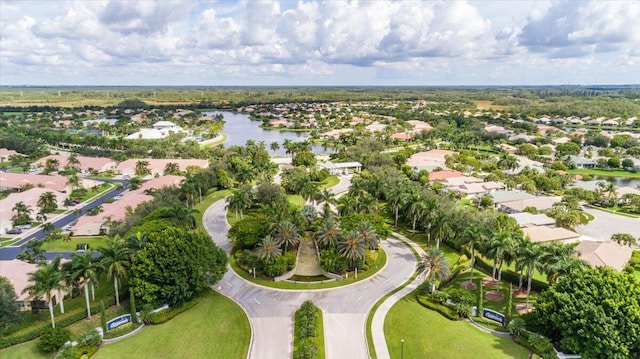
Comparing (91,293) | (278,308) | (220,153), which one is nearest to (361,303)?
(278,308)

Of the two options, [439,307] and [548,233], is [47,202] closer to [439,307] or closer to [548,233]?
[439,307]

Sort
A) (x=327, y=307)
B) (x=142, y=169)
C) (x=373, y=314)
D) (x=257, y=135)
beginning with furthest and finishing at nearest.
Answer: (x=257, y=135) → (x=142, y=169) → (x=327, y=307) → (x=373, y=314)

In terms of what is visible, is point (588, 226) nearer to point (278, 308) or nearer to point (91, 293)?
point (278, 308)

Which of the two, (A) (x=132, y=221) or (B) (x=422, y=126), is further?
(B) (x=422, y=126)

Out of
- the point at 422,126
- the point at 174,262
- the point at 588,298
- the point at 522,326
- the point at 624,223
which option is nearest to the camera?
the point at 588,298

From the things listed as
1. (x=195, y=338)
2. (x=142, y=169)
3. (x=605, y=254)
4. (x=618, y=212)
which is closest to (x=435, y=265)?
(x=605, y=254)

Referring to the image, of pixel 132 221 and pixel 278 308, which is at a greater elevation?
pixel 132 221

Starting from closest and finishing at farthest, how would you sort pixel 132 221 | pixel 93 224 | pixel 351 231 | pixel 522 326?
pixel 522 326
pixel 351 231
pixel 132 221
pixel 93 224
